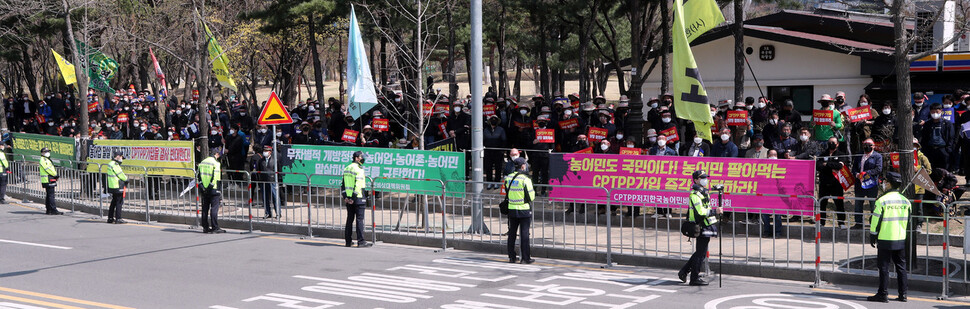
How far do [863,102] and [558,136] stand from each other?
239 inches

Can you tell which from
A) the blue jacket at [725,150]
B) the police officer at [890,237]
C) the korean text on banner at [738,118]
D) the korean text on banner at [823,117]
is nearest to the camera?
the police officer at [890,237]

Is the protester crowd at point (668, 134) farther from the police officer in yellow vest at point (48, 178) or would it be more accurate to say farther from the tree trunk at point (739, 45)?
the police officer in yellow vest at point (48, 178)

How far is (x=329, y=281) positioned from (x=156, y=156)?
33.8 feet

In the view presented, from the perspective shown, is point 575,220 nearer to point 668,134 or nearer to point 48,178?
point 668,134

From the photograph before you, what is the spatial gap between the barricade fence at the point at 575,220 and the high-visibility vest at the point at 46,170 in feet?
1.87

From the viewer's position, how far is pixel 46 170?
20000 mm

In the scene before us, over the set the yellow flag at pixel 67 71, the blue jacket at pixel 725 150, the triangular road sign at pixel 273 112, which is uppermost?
the yellow flag at pixel 67 71

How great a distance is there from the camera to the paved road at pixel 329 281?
1056 cm

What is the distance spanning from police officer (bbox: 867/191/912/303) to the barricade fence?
1.14 feet

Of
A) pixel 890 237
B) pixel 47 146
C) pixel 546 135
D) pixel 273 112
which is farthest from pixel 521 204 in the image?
pixel 47 146

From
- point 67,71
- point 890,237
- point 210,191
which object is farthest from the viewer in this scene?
point 67,71

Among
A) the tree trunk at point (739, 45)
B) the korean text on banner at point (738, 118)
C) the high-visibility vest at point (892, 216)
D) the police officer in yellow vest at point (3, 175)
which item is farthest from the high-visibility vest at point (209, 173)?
the tree trunk at point (739, 45)

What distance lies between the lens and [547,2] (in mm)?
27000

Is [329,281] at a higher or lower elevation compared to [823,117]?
lower
